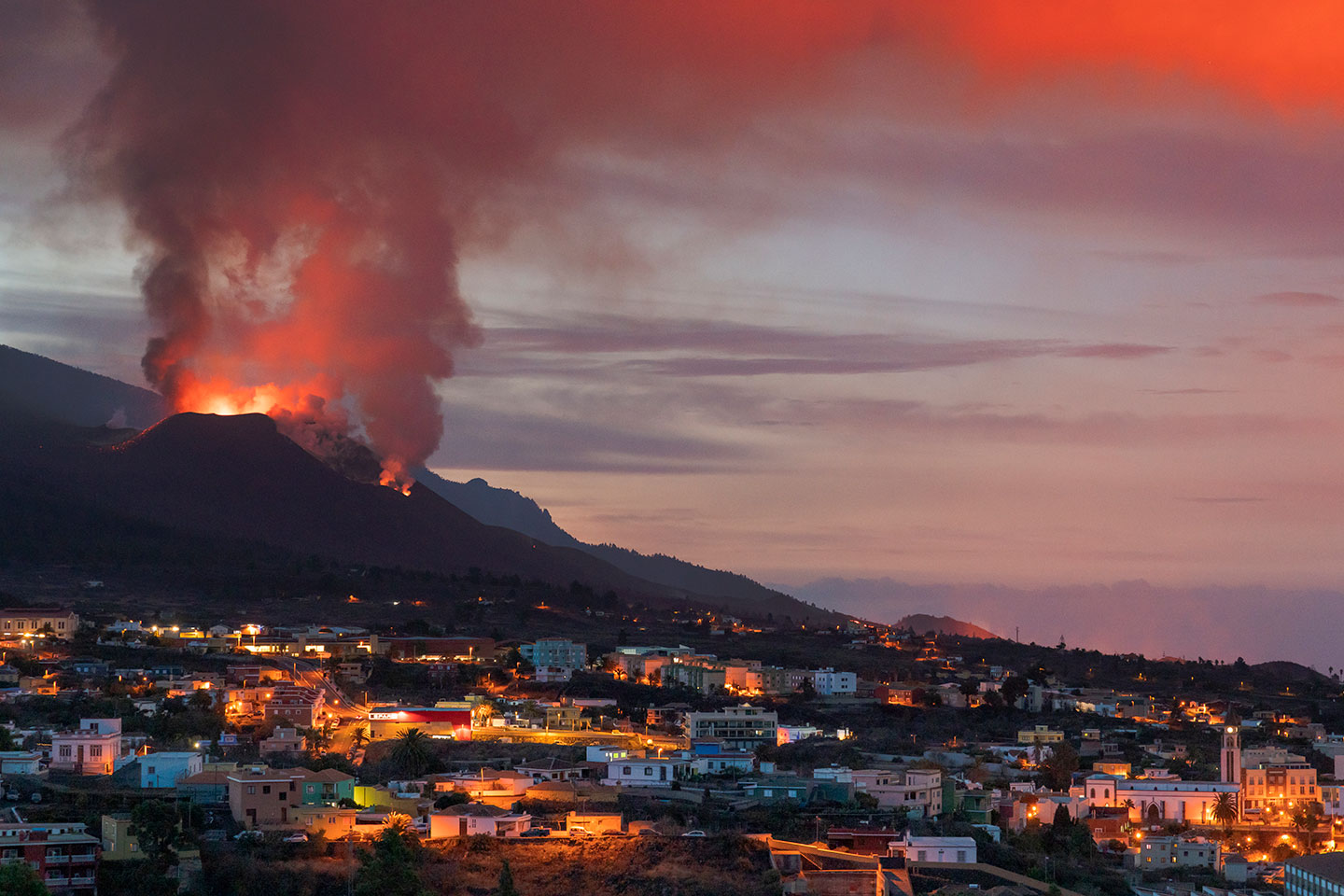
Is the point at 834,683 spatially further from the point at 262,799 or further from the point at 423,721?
the point at 262,799

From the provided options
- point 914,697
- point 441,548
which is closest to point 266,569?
point 441,548

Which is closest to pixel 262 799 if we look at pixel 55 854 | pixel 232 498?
pixel 55 854

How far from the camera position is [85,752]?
50.8m

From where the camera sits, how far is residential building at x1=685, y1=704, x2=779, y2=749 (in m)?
64.2

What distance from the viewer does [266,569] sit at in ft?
373

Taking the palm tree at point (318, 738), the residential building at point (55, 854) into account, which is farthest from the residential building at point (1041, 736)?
the residential building at point (55, 854)

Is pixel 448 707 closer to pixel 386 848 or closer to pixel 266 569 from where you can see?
pixel 386 848

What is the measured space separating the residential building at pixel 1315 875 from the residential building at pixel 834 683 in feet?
117

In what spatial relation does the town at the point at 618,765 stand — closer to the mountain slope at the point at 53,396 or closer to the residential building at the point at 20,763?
the residential building at the point at 20,763

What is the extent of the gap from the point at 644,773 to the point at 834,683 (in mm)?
31318

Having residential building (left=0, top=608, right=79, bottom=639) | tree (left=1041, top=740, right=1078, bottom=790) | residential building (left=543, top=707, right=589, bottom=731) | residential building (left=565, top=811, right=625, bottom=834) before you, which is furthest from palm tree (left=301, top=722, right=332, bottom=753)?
residential building (left=0, top=608, right=79, bottom=639)

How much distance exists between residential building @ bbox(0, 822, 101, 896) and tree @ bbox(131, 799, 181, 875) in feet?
2.96

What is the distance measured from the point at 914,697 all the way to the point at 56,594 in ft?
149

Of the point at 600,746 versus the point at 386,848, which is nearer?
the point at 386,848
